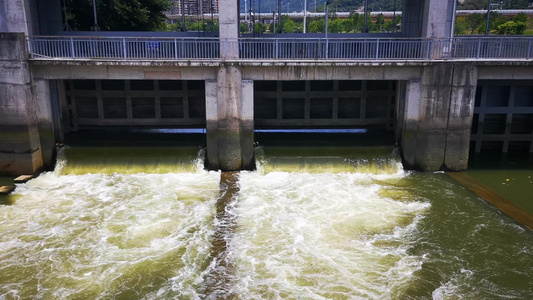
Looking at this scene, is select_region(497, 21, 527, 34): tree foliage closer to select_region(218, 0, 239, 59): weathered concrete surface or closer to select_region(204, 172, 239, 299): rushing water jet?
select_region(218, 0, 239, 59): weathered concrete surface

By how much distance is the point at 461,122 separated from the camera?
19.5 m

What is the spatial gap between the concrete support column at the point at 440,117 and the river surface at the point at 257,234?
2.80 ft

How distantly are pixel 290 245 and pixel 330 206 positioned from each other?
338cm

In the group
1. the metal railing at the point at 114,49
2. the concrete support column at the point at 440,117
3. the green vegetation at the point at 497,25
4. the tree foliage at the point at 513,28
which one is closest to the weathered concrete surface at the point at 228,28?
the metal railing at the point at 114,49

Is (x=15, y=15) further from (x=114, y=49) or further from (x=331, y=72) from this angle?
(x=331, y=72)

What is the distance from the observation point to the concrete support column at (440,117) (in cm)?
1911

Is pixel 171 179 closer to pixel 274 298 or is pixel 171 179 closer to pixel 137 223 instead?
Answer: pixel 137 223

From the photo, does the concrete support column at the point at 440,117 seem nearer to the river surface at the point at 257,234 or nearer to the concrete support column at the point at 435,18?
the river surface at the point at 257,234

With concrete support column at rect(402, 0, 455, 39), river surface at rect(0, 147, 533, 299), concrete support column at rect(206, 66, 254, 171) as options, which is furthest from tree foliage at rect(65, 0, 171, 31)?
concrete support column at rect(402, 0, 455, 39)

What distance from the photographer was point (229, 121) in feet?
64.6

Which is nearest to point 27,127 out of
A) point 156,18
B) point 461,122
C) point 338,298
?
point 338,298

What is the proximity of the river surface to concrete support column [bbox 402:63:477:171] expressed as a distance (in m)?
0.85

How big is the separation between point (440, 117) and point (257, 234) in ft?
34.6

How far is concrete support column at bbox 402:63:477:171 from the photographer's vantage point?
19.1m
